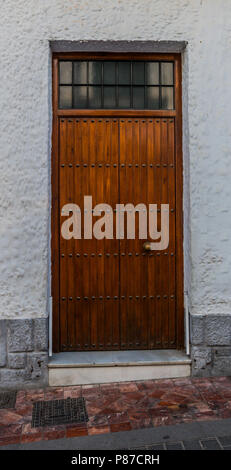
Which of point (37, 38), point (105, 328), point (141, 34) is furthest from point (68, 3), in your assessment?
point (105, 328)

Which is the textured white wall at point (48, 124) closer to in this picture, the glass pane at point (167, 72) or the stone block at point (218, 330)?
the stone block at point (218, 330)

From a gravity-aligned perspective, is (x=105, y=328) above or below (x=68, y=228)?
below

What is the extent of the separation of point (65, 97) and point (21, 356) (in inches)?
109

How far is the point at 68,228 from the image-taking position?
162 inches

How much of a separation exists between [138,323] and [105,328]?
36 cm

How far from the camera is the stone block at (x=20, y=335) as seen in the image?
3.80 meters

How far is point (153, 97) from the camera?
4180 mm

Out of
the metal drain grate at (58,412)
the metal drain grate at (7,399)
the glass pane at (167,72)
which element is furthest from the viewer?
the glass pane at (167,72)

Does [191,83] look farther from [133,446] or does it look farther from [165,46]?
[133,446]

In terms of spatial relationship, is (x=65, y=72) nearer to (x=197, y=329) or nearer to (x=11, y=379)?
(x=197, y=329)

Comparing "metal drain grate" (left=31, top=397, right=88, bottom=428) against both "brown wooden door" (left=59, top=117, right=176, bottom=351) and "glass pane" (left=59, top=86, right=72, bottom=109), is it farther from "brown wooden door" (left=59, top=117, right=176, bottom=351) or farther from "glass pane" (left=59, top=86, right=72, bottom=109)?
"glass pane" (left=59, top=86, right=72, bottom=109)

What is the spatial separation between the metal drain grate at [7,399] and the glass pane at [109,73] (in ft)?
11.0

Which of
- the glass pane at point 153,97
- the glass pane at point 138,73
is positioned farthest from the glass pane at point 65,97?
the glass pane at point 153,97

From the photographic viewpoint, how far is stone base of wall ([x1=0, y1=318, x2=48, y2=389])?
3.80m
